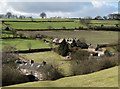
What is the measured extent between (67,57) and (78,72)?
1997cm

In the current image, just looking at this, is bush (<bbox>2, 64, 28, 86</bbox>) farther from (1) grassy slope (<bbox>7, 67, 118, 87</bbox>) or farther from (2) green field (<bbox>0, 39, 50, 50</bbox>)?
(2) green field (<bbox>0, 39, 50, 50</bbox>)

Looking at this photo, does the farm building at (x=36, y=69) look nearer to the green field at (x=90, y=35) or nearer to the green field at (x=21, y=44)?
the green field at (x=21, y=44)

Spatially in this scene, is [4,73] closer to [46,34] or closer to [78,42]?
[78,42]

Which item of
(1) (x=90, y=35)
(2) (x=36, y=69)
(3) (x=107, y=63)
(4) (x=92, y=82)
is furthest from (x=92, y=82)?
(1) (x=90, y=35)

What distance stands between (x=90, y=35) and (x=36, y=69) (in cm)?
4223

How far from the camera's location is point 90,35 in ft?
285

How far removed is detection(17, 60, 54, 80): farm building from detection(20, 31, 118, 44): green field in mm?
33104

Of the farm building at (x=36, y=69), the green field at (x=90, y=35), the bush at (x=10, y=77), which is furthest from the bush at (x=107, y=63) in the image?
the green field at (x=90, y=35)

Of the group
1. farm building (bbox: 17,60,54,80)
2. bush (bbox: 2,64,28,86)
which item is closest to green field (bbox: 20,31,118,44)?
farm building (bbox: 17,60,54,80)

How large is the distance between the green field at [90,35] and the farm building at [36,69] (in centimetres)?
3310

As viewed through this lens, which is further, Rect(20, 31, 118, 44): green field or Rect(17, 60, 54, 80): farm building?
Rect(20, 31, 118, 44): green field

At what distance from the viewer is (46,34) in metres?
84.9

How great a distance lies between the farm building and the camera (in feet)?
129

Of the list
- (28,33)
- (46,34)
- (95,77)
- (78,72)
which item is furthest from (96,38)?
(95,77)
